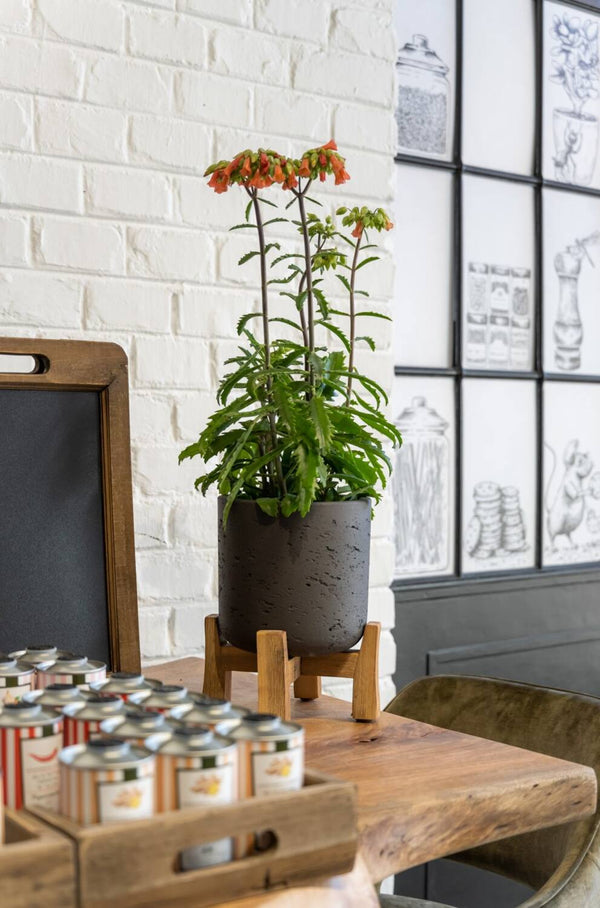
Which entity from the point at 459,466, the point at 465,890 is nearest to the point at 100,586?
the point at 459,466

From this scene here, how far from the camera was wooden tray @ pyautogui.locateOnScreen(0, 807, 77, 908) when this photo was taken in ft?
2.06

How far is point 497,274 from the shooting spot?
220 cm

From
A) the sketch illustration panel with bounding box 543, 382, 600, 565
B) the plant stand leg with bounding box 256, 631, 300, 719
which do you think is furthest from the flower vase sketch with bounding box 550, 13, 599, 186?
the plant stand leg with bounding box 256, 631, 300, 719

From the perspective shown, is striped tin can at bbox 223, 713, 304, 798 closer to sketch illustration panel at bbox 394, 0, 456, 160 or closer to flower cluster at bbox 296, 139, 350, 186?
flower cluster at bbox 296, 139, 350, 186

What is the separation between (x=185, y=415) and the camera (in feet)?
5.31

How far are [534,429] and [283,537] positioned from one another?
123 cm

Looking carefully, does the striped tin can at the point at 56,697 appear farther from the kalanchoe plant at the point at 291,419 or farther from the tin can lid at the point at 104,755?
the kalanchoe plant at the point at 291,419

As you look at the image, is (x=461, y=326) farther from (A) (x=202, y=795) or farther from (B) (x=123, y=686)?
(A) (x=202, y=795)

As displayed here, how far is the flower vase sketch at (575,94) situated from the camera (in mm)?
2277

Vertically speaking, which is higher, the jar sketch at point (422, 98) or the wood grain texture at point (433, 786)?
the jar sketch at point (422, 98)

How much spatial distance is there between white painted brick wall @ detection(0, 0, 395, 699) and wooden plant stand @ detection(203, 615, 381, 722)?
0.36 meters

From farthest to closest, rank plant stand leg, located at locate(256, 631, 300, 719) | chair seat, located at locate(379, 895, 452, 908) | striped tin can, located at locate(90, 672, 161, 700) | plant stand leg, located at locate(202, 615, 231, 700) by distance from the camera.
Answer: chair seat, located at locate(379, 895, 452, 908) → plant stand leg, located at locate(202, 615, 231, 700) → plant stand leg, located at locate(256, 631, 300, 719) → striped tin can, located at locate(90, 672, 161, 700)

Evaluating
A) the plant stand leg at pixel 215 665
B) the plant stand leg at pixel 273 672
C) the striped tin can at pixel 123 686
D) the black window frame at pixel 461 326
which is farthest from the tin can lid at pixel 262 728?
the black window frame at pixel 461 326

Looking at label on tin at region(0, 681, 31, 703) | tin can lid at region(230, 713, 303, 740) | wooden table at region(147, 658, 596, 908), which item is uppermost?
tin can lid at region(230, 713, 303, 740)
